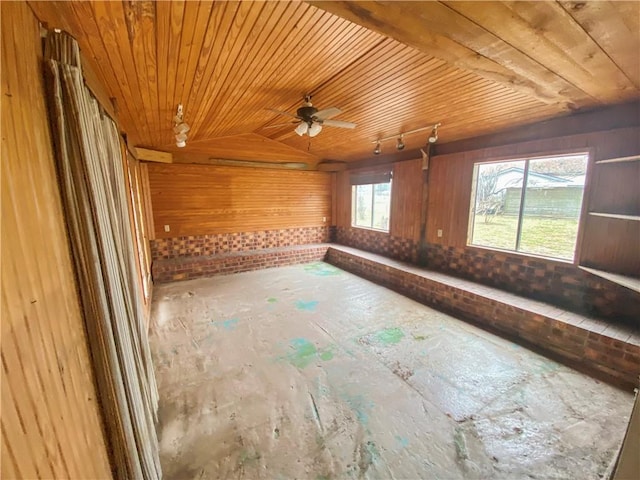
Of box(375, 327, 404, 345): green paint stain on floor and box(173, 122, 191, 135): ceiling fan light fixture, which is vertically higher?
box(173, 122, 191, 135): ceiling fan light fixture

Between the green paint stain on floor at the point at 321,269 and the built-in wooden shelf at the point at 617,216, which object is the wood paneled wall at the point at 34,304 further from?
the green paint stain on floor at the point at 321,269

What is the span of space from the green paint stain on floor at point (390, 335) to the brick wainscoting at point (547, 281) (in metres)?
1.74

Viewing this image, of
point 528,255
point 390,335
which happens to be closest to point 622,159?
point 528,255

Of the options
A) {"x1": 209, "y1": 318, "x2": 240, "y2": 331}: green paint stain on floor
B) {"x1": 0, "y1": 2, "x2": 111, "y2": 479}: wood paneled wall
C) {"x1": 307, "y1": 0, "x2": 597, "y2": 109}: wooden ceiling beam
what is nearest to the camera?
{"x1": 0, "y1": 2, "x2": 111, "y2": 479}: wood paneled wall

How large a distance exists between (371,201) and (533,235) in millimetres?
3275

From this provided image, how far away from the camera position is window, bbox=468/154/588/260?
3102 mm

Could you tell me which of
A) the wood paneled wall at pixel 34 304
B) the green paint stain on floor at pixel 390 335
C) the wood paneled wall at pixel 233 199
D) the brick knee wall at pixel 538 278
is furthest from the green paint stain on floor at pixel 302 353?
the wood paneled wall at pixel 233 199

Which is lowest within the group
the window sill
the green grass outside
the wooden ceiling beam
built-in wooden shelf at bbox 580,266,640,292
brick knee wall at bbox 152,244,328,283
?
brick knee wall at bbox 152,244,328,283

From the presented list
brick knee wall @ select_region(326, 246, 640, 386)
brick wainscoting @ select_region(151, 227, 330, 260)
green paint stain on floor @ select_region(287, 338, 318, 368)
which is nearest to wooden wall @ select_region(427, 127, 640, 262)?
brick knee wall @ select_region(326, 246, 640, 386)

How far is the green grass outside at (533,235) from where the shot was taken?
3.15m

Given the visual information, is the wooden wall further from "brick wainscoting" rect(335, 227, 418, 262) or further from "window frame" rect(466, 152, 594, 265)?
"brick wainscoting" rect(335, 227, 418, 262)

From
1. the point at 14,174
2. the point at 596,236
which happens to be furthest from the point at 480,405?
the point at 14,174

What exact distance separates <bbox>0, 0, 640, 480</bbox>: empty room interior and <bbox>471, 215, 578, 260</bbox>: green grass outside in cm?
3

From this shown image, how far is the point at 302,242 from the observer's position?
6820 mm
